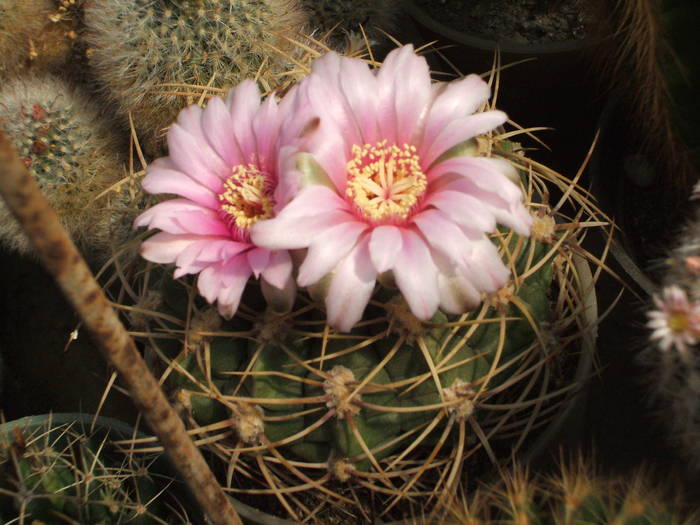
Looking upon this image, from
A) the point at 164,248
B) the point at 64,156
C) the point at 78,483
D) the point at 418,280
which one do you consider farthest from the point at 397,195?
the point at 64,156

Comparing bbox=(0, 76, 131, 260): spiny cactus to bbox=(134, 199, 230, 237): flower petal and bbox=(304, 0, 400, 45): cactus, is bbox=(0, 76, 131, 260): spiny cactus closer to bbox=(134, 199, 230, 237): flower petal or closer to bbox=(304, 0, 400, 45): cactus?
bbox=(304, 0, 400, 45): cactus

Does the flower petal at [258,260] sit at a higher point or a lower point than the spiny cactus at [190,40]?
higher

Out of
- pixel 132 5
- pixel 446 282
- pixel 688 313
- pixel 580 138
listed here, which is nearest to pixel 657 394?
pixel 688 313

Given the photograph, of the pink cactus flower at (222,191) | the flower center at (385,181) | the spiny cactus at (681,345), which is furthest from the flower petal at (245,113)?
the spiny cactus at (681,345)

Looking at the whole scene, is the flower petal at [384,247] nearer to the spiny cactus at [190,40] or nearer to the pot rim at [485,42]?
the spiny cactus at [190,40]

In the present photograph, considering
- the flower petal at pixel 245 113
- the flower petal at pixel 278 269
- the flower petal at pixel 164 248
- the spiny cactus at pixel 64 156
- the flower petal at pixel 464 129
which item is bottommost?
the spiny cactus at pixel 64 156

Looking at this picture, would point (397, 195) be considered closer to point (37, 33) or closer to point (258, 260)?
point (258, 260)
